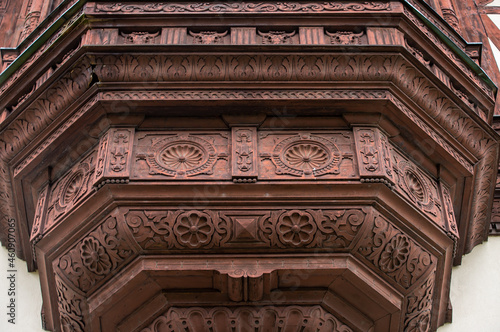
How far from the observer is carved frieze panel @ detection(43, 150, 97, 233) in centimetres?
713

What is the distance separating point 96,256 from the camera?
6.93 metres

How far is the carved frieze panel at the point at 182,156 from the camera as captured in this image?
697 centimetres

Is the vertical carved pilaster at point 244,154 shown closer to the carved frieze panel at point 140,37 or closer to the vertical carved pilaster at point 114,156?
the vertical carved pilaster at point 114,156

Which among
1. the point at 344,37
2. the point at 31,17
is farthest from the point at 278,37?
the point at 31,17

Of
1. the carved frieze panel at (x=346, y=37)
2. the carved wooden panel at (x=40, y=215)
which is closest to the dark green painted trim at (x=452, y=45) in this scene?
the carved frieze panel at (x=346, y=37)

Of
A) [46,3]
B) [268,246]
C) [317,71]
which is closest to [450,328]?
[268,246]

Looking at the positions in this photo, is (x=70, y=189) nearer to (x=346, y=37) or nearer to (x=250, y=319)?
(x=250, y=319)

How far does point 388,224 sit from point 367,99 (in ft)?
3.30

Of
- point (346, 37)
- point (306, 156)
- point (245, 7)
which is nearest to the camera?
point (306, 156)

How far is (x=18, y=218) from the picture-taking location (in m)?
8.00

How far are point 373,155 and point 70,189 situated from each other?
7.74ft

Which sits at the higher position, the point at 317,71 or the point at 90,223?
the point at 317,71

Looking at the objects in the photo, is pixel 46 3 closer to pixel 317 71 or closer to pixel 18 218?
pixel 18 218

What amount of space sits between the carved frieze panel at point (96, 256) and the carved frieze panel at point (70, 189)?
0.95ft
